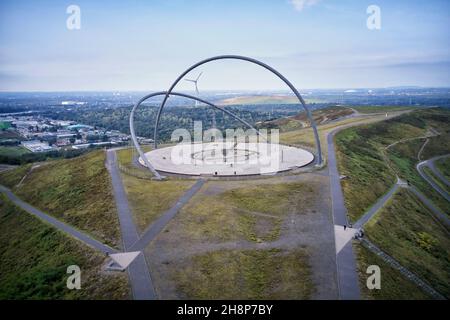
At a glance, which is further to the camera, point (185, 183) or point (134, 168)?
point (134, 168)

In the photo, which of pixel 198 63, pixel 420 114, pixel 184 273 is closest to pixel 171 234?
pixel 184 273

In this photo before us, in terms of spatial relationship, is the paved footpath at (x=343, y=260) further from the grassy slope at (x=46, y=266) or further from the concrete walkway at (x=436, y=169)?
the concrete walkway at (x=436, y=169)

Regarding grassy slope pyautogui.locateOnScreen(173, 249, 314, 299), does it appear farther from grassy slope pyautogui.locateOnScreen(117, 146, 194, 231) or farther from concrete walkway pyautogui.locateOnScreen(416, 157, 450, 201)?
concrete walkway pyautogui.locateOnScreen(416, 157, 450, 201)

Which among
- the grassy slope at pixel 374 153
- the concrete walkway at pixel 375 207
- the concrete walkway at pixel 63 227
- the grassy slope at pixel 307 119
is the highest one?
the grassy slope at pixel 307 119

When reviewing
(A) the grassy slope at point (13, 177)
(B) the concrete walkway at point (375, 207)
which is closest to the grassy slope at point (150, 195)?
(B) the concrete walkway at point (375, 207)

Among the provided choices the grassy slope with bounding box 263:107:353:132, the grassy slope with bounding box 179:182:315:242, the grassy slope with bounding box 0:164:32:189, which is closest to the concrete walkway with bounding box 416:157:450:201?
the grassy slope with bounding box 179:182:315:242
